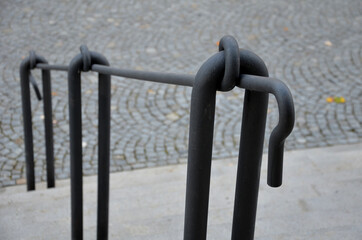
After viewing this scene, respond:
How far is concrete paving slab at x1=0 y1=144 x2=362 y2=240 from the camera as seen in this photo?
295 centimetres

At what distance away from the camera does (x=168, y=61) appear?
666 centimetres

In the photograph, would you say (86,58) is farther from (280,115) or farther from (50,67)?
(280,115)

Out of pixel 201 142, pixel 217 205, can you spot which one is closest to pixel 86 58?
pixel 201 142

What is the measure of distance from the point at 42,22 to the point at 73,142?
5.50m

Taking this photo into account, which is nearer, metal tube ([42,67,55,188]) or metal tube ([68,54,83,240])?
metal tube ([68,54,83,240])

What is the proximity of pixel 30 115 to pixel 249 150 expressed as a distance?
3053 millimetres

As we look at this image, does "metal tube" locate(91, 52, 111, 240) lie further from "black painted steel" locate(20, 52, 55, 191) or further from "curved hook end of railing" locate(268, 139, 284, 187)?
"curved hook end of railing" locate(268, 139, 284, 187)

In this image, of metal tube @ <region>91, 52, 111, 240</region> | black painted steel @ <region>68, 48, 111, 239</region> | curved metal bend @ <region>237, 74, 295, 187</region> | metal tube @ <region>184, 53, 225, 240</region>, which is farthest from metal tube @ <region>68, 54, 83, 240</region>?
curved metal bend @ <region>237, 74, 295, 187</region>

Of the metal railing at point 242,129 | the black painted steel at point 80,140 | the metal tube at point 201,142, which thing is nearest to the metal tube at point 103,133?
the black painted steel at point 80,140

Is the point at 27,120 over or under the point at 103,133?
under

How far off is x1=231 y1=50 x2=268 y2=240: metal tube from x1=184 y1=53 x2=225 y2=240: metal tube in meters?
0.08

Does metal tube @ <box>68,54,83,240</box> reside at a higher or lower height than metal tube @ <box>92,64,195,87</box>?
lower

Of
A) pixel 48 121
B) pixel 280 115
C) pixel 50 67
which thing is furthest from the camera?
pixel 48 121

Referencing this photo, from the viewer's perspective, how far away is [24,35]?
7246 millimetres
